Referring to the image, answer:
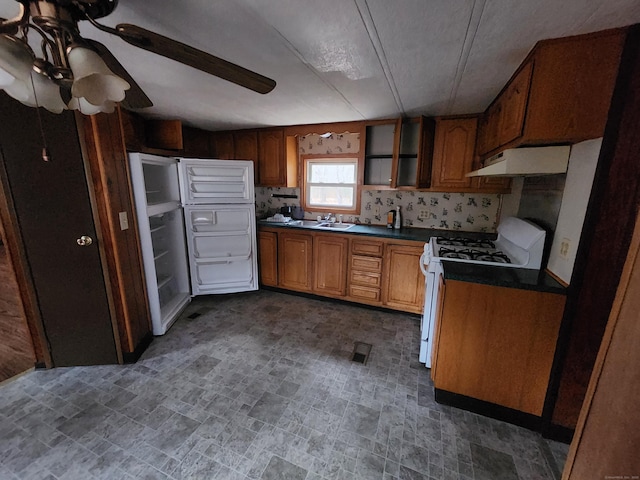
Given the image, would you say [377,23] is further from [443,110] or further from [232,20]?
[443,110]

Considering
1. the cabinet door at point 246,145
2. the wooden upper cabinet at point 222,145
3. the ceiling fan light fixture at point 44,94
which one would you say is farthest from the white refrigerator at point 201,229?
the ceiling fan light fixture at point 44,94

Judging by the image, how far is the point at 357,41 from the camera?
1.28m

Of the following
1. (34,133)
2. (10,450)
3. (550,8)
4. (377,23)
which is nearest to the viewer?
(550,8)

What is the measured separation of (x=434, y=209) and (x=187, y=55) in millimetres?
2844

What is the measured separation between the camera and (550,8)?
3.38ft

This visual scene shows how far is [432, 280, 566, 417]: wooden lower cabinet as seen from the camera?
1.51 meters

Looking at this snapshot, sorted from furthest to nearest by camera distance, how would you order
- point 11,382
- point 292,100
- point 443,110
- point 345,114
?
point 345,114, point 443,110, point 292,100, point 11,382

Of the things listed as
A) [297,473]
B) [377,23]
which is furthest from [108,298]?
[377,23]

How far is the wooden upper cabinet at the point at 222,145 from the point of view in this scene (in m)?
3.66

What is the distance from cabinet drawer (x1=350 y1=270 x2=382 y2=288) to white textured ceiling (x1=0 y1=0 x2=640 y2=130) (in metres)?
1.74

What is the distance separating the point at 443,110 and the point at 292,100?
4.71ft

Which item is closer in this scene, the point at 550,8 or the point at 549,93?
the point at 550,8

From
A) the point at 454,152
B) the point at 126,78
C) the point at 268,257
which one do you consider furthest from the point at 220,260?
the point at 454,152

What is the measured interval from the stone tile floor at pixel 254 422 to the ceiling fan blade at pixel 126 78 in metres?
1.81
